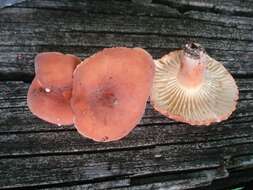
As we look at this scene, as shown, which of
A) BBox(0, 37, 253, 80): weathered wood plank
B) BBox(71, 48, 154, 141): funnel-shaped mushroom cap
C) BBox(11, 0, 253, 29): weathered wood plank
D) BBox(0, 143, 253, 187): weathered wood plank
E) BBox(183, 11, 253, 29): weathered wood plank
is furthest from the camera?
BBox(183, 11, 253, 29): weathered wood plank

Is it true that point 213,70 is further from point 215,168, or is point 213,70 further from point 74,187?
point 74,187

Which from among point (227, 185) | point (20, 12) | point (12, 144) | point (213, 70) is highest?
point (20, 12)

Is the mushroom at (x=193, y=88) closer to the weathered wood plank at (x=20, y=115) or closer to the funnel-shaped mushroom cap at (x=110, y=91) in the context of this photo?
the weathered wood plank at (x=20, y=115)

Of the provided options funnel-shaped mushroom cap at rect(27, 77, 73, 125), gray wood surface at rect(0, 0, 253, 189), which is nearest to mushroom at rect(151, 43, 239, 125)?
gray wood surface at rect(0, 0, 253, 189)

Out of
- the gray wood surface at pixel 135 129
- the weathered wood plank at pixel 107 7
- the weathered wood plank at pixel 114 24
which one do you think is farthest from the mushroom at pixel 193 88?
the weathered wood plank at pixel 107 7

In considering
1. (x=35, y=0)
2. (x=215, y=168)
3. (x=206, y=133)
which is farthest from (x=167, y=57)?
(x=35, y=0)

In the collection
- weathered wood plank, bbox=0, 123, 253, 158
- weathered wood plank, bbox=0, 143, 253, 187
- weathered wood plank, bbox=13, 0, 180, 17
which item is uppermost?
weathered wood plank, bbox=13, 0, 180, 17

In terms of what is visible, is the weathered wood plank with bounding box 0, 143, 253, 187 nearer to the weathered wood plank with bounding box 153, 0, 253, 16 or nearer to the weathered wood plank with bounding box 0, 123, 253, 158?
the weathered wood plank with bounding box 0, 123, 253, 158
